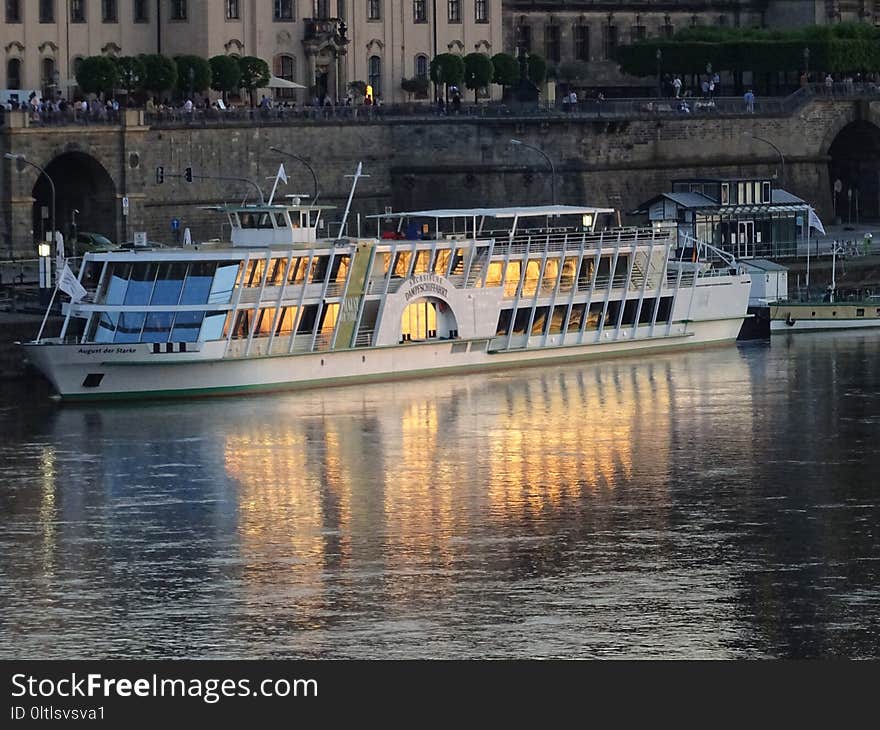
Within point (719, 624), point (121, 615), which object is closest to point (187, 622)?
point (121, 615)

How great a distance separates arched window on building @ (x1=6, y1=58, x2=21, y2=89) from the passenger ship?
2371 centimetres

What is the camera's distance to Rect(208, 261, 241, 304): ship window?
62406 mm

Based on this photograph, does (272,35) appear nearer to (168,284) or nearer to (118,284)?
(168,284)

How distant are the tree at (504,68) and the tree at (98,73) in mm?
16315

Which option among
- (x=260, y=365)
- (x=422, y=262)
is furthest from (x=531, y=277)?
(x=260, y=365)

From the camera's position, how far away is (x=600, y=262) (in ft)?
232

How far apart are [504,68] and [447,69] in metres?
3.17

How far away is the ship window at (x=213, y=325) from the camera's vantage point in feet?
203

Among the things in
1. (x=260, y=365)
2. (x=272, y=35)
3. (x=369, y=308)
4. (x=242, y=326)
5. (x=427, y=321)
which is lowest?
(x=260, y=365)

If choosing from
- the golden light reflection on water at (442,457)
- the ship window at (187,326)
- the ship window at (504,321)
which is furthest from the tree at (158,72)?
the ship window at (187,326)

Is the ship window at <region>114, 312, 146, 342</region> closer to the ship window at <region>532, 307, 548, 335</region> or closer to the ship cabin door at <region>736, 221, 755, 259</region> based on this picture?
the ship window at <region>532, 307, 548, 335</region>

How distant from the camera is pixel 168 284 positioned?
62.1 m

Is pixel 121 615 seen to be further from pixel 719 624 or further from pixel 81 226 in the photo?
pixel 81 226

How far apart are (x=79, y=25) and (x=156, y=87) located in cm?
457
